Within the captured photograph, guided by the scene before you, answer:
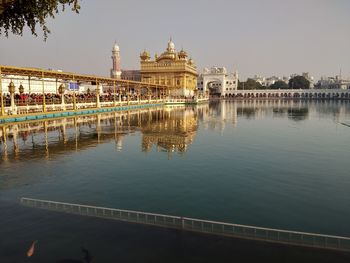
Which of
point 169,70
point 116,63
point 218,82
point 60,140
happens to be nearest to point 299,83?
point 218,82

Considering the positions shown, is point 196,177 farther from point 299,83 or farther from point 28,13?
point 299,83

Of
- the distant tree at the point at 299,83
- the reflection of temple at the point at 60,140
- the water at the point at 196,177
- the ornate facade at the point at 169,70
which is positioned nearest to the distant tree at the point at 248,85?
the distant tree at the point at 299,83

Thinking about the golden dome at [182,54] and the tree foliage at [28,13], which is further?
the golden dome at [182,54]

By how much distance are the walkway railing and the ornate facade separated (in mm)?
81418

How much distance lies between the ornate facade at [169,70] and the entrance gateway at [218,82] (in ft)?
164

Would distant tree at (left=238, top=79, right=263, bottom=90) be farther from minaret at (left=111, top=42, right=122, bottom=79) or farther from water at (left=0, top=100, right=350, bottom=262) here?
water at (left=0, top=100, right=350, bottom=262)

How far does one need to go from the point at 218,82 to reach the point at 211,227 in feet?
476

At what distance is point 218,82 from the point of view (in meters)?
148

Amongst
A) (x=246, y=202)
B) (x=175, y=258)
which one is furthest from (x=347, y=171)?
(x=175, y=258)

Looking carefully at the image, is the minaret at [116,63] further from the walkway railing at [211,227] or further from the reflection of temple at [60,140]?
the walkway railing at [211,227]

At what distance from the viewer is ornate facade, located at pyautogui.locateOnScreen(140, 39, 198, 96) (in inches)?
3457

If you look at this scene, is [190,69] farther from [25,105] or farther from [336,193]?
[336,193]

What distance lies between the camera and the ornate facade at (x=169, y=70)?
87.8 m

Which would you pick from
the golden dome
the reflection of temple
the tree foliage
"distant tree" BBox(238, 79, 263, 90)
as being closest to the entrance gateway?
"distant tree" BBox(238, 79, 263, 90)
